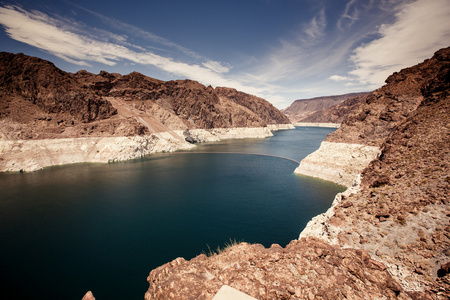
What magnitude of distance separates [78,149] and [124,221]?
1401 inches

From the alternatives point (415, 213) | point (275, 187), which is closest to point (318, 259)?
point (415, 213)

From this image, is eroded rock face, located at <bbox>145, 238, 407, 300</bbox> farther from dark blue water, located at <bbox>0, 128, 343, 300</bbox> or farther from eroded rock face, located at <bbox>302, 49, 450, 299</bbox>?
dark blue water, located at <bbox>0, 128, 343, 300</bbox>

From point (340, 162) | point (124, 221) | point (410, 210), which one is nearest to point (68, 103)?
point (124, 221)

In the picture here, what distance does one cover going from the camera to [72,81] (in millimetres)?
51156

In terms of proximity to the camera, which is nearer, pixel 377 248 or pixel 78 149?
pixel 377 248

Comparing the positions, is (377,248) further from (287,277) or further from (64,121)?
(64,121)

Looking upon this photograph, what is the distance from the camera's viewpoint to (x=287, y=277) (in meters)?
4.58

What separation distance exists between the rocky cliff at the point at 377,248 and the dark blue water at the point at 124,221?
6856 mm

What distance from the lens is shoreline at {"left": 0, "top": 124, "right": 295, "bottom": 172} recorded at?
34.9 m

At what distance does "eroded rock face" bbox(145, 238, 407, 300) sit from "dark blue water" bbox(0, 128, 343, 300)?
747cm

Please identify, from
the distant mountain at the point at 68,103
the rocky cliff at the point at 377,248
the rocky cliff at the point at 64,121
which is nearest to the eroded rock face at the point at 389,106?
the rocky cliff at the point at 377,248

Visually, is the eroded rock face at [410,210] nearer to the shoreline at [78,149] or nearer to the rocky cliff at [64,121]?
the shoreline at [78,149]

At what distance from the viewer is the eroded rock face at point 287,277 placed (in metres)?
4.24

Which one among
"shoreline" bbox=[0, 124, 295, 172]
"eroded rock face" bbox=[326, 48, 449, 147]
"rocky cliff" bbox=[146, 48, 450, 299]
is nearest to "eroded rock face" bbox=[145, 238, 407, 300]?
"rocky cliff" bbox=[146, 48, 450, 299]
